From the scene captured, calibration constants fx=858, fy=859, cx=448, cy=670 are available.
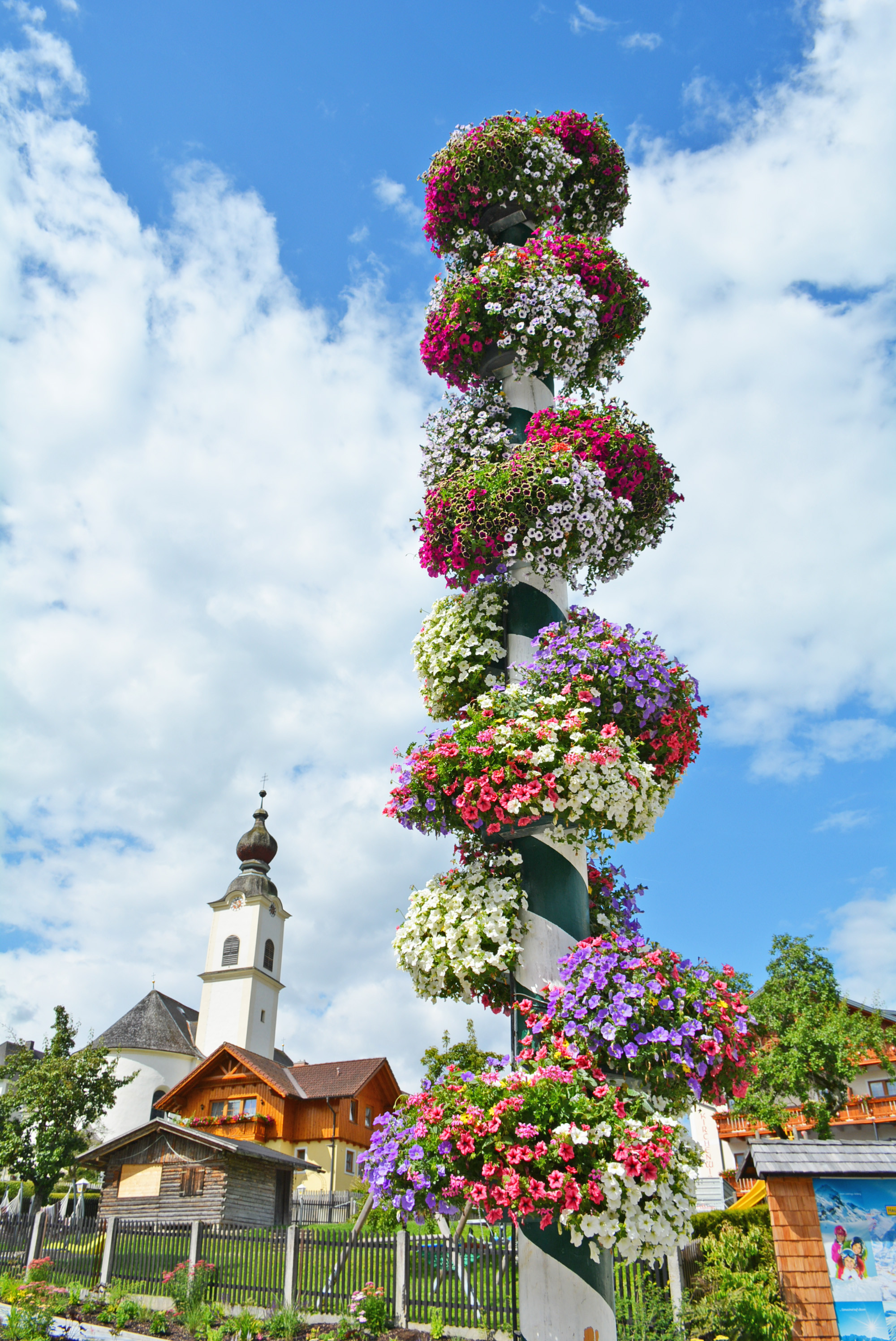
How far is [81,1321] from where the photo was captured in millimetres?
12664

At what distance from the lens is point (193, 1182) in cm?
2184

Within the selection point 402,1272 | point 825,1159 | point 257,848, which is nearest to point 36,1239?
point 402,1272

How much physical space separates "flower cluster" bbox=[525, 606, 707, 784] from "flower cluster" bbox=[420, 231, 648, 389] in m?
2.70

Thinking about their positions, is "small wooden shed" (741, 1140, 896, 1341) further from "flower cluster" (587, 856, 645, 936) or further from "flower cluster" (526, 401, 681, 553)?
"flower cluster" (526, 401, 681, 553)

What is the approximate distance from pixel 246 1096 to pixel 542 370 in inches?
1346

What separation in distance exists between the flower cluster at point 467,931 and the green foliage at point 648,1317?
23.1 feet

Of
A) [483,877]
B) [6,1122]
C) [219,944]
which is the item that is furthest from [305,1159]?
[483,877]

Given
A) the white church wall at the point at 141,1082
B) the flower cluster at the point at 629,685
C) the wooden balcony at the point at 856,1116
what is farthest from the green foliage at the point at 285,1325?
the white church wall at the point at 141,1082

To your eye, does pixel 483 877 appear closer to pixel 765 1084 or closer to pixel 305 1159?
pixel 765 1084

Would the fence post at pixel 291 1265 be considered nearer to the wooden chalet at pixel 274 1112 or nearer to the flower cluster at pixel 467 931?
the flower cluster at pixel 467 931

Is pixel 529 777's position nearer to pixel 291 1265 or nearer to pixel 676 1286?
pixel 676 1286

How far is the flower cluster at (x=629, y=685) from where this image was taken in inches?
221

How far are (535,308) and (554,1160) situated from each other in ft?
19.9

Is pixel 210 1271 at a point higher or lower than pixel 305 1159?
lower
